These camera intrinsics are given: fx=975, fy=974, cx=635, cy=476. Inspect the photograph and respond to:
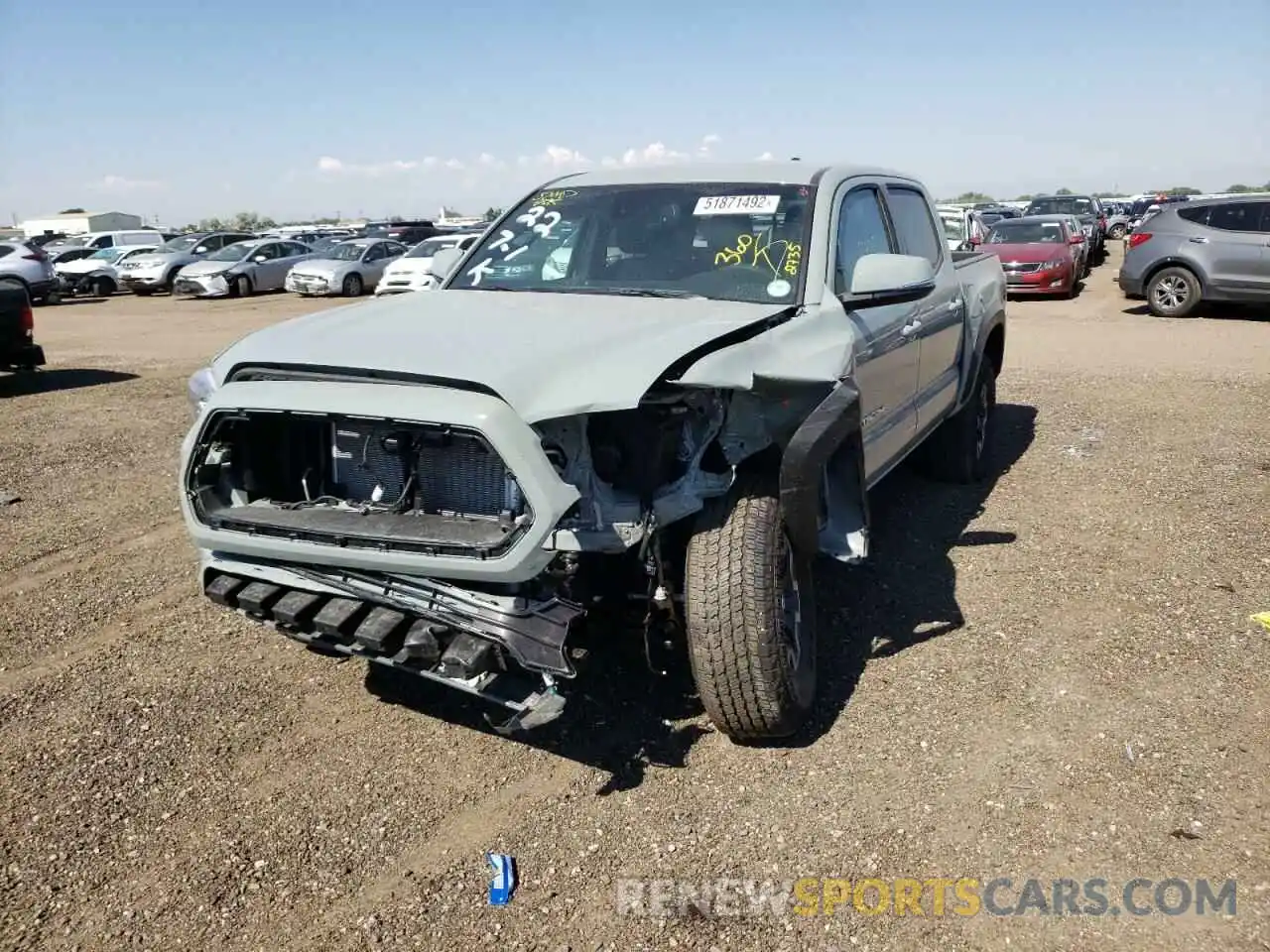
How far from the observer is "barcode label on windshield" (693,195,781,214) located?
4.14 meters

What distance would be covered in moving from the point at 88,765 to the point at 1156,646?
4180 mm

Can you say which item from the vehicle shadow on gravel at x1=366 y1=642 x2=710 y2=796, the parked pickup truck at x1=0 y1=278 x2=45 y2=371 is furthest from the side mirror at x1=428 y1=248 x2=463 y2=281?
the parked pickup truck at x1=0 y1=278 x2=45 y2=371

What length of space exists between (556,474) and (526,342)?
23.0 inches

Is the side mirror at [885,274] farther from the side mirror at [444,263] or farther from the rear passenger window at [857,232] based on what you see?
the side mirror at [444,263]

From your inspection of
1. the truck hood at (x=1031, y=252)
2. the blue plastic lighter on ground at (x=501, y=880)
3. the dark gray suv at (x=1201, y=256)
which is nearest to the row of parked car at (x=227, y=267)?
the truck hood at (x=1031, y=252)

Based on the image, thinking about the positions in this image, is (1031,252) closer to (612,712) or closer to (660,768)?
(612,712)

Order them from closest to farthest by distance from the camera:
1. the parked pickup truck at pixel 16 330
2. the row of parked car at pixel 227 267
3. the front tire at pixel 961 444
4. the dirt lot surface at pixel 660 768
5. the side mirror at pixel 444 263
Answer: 1. the dirt lot surface at pixel 660 768
2. the side mirror at pixel 444 263
3. the front tire at pixel 961 444
4. the parked pickup truck at pixel 16 330
5. the row of parked car at pixel 227 267

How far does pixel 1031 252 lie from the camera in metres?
17.8

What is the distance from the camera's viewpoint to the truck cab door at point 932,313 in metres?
4.99

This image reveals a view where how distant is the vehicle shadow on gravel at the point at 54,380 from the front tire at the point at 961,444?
9.20 m

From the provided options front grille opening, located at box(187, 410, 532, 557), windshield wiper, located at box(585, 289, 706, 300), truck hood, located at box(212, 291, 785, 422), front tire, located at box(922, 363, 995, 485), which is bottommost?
front tire, located at box(922, 363, 995, 485)

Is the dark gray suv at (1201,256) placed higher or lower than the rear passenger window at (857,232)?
lower

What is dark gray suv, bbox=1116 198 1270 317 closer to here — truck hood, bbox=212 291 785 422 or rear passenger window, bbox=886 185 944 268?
rear passenger window, bbox=886 185 944 268

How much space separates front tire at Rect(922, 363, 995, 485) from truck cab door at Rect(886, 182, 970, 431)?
1.35 ft
